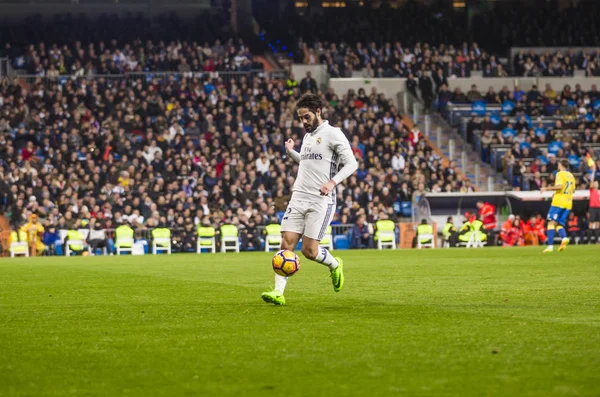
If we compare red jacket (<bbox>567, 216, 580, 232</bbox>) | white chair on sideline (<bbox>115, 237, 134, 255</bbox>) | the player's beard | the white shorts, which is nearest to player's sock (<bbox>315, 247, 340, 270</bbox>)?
the white shorts

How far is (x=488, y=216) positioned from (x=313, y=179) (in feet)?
80.3

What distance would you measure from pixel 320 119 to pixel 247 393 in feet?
19.9

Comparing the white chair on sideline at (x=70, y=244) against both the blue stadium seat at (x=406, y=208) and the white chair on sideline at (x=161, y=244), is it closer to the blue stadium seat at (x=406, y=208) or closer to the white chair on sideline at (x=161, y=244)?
the white chair on sideline at (x=161, y=244)

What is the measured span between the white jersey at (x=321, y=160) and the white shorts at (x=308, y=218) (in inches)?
3.4

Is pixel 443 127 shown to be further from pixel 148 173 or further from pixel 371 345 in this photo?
pixel 371 345

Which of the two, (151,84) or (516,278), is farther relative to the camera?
(151,84)

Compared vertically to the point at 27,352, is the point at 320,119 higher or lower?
higher

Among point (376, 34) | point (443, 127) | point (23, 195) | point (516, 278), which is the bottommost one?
point (516, 278)

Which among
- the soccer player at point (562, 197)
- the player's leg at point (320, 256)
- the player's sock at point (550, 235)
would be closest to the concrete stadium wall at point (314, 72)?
the player's sock at point (550, 235)

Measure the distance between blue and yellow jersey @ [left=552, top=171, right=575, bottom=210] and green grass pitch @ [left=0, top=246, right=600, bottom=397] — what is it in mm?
9671

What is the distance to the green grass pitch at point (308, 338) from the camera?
6.19m

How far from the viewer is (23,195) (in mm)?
33125

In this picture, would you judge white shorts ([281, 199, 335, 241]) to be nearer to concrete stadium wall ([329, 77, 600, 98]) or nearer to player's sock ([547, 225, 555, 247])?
player's sock ([547, 225, 555, 247])

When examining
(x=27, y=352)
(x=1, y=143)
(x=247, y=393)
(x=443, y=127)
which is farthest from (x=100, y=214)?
(x=247, y=393)
